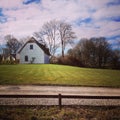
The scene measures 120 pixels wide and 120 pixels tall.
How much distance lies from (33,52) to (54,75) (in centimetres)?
261

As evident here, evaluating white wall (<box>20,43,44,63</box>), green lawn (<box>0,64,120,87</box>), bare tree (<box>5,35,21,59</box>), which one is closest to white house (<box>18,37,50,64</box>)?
white wall (<box>20,43,44,63</box>)

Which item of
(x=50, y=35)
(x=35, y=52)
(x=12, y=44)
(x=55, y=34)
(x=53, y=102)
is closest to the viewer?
(x=53, y=102)

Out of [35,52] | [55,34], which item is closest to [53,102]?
[55,34]

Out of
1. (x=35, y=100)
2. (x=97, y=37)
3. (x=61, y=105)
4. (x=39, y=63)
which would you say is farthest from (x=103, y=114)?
(x=39, y=63)

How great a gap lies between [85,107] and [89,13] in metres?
4.03

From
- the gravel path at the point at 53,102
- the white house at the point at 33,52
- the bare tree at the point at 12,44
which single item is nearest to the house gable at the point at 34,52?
the white house at the point at 33,52

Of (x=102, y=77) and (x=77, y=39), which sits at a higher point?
(x=77, y=39)

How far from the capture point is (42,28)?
28.5 feet

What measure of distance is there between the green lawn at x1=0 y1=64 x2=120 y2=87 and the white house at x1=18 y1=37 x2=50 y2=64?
620 millimetres

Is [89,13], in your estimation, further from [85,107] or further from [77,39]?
[85,107]

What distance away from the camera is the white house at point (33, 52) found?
950 cm

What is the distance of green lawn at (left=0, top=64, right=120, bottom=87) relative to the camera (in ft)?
27.4

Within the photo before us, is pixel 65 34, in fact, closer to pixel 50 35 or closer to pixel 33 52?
pixel 50 35

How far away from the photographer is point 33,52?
1090cm
